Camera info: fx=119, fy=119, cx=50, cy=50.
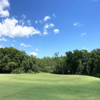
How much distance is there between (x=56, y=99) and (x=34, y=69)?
32.9 m

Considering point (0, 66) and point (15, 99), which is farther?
point (0, 66)

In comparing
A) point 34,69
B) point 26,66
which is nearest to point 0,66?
point 26,66

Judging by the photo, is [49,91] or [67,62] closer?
[49,91]

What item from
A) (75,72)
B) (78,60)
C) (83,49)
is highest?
(83,49)

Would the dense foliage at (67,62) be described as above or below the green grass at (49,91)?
above

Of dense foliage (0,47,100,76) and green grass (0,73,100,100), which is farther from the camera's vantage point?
dense foliage (0,47,100,76)

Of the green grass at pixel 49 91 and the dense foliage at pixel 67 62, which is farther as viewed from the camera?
the dense foliage at pixel 67 62

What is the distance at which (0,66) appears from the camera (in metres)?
34.3

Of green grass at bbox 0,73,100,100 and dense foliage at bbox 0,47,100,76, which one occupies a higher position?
dense foliage at bbox 0,47,100,76

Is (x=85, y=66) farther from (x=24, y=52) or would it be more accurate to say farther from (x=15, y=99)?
(x=15, y=99)

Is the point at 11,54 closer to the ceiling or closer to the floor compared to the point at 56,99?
closer to the ceiling

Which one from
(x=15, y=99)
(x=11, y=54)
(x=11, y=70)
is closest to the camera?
(x=15, y=99)

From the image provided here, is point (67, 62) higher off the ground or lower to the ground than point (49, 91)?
higher

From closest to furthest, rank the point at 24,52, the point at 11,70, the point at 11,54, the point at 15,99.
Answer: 1. the point at 15,99
2. the point at 11,70
3. the point at 11,54
4. the point at 24,52
